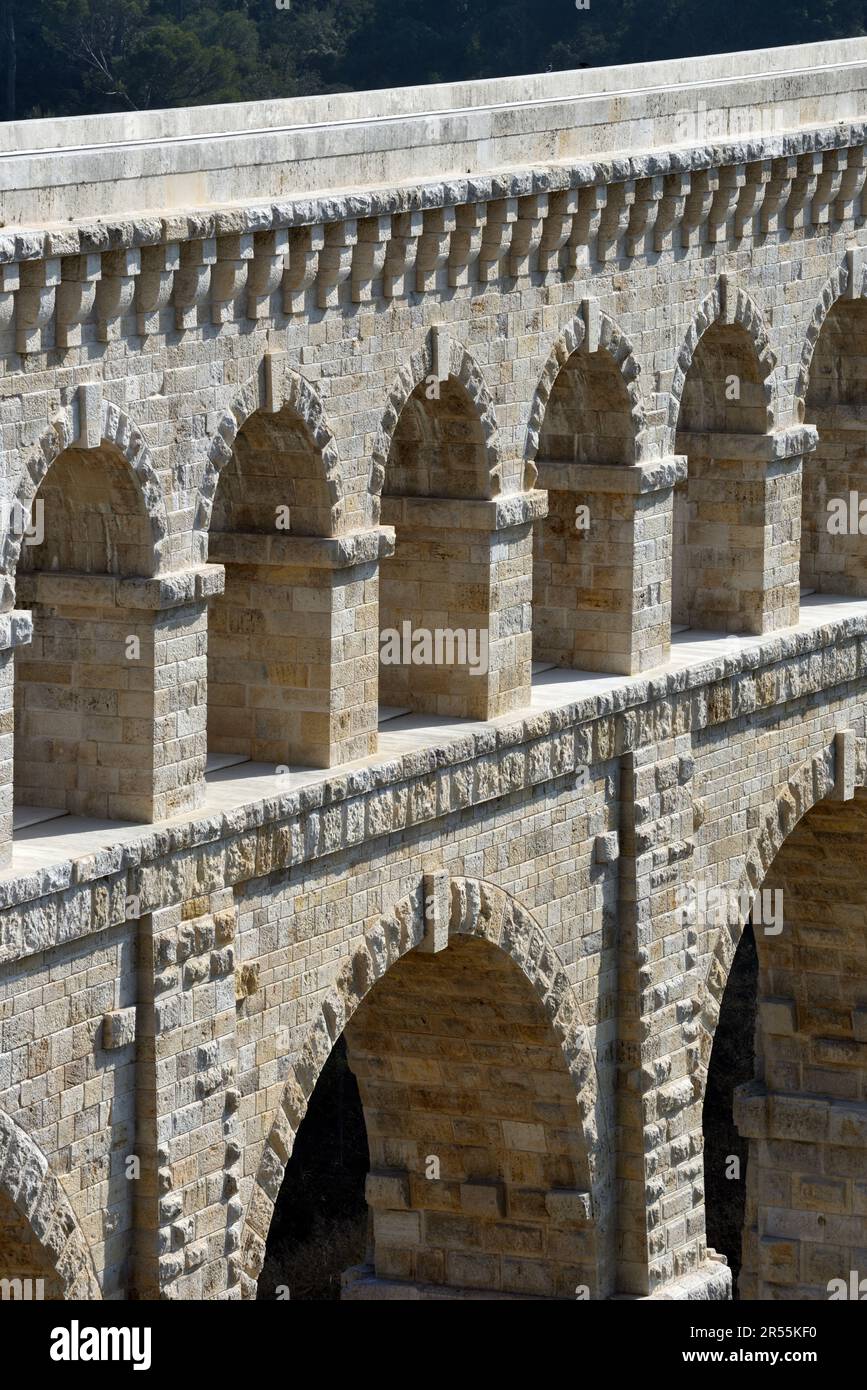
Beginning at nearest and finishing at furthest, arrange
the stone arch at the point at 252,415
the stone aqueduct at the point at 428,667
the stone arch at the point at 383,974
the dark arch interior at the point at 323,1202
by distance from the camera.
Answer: the stone aqueduct at the point at 428,667, the stone arch at the point at 252,415, the stone arch at the point at 383,974, the dark arch interior at the point at 323,1202

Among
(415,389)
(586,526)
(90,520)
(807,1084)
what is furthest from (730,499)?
(90,520)

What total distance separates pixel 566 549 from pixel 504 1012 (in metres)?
4.28

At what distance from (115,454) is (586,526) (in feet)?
26.0

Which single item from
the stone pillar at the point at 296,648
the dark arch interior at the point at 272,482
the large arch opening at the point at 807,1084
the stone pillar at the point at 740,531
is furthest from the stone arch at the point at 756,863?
the dark arch interior at the point at 272,482

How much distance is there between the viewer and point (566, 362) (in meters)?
29.8

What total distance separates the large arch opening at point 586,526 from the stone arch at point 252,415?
4.49 m

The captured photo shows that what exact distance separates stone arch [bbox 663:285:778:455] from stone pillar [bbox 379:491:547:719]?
250 centimetres

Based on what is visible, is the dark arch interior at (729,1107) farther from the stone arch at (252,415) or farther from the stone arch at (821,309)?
the stone arch at (252,415)

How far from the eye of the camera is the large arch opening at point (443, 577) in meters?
28.5

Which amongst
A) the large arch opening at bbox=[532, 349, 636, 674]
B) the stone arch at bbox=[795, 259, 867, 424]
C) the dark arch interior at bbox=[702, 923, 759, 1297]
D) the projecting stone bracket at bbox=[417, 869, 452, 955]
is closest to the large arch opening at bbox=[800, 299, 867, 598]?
the stone arch at bbox=[795, 259, 867, 424]

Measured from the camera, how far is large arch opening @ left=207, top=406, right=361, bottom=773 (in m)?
26.4
